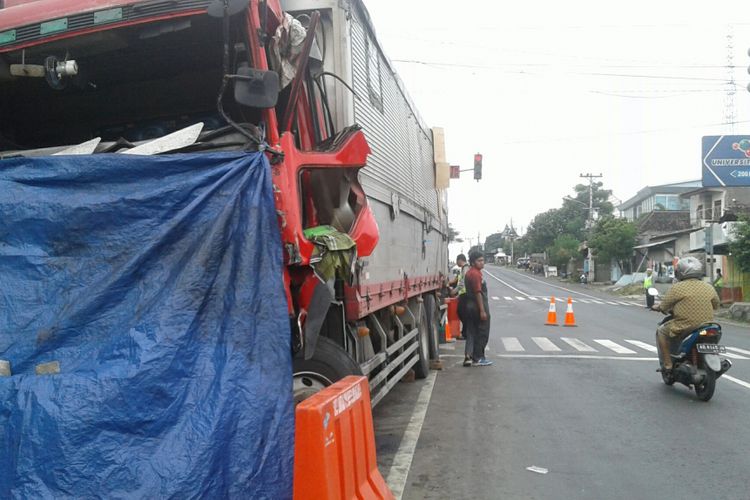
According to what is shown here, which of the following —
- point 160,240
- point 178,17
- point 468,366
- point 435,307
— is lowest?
point 468,366

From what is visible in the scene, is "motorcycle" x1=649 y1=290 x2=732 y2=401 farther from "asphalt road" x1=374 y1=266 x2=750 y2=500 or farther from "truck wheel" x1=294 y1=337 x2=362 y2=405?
"truck wheel" x1=294 y1=337 x2=362 y2=405

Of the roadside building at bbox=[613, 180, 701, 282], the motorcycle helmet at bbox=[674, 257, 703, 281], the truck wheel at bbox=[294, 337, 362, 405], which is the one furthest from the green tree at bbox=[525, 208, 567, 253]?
the truck wheel at bbox=[294, 337, 362, 405]

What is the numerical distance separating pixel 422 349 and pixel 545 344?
19.4ft

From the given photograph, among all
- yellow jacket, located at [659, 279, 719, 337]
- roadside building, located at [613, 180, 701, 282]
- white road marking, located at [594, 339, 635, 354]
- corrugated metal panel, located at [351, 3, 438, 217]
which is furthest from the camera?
roadside building, located at [613, 180, 701, 282]

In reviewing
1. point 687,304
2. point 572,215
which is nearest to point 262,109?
point 687,304

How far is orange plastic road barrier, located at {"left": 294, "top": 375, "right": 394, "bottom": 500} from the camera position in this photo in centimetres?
293

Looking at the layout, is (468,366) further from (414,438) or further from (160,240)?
(160,240)

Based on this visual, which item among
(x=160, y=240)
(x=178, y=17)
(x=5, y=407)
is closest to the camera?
(x=5, y=407)

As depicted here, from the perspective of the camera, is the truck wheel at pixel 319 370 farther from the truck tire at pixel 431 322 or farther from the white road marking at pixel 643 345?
the white road marking at pixel 643 345

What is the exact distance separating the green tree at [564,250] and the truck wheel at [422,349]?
209ft

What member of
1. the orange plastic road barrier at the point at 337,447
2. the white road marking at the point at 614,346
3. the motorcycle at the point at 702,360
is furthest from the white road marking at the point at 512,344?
the orange plastic road barrier at the point at 337,447

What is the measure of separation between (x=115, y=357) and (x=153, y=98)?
8.33 feet

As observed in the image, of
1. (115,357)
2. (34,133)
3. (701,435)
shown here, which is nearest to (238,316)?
(115,357)

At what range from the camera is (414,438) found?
6359 millimetres
